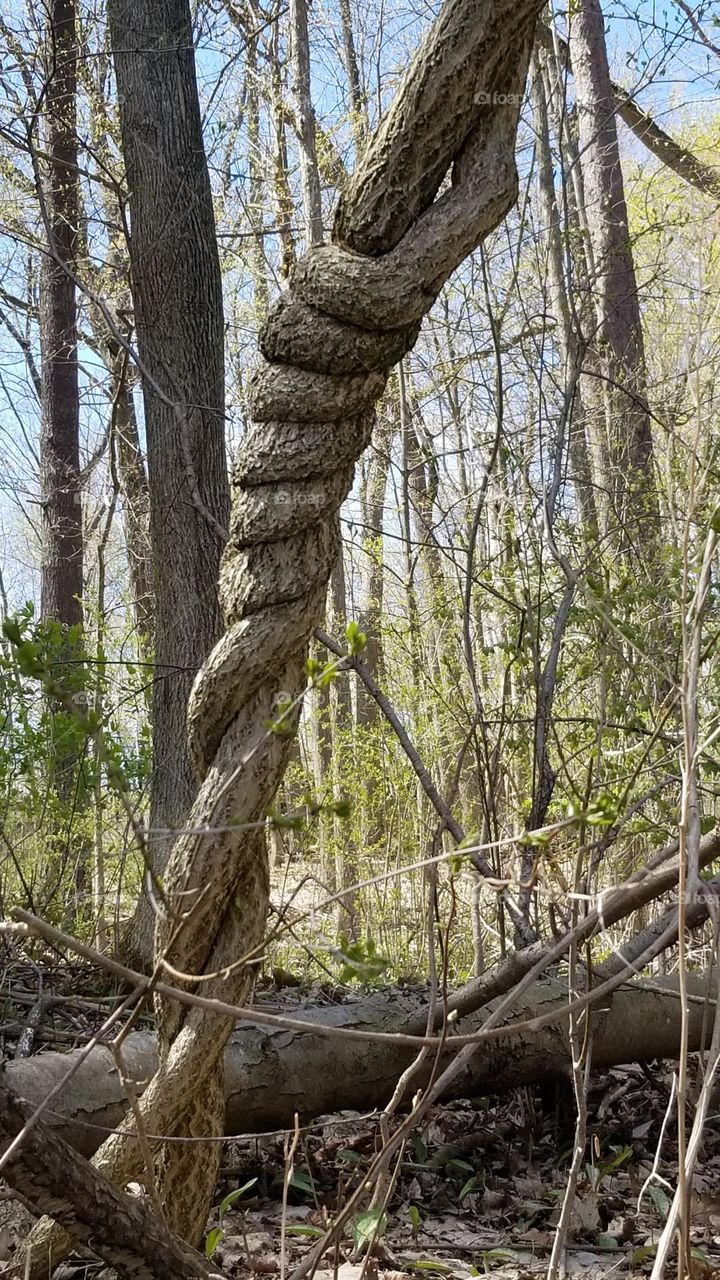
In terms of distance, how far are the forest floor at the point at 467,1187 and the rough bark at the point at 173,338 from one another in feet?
4.23

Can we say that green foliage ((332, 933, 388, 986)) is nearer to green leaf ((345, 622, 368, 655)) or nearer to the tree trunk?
green leaf ((345, 622, 368, 655))

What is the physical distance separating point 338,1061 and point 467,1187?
46 cm

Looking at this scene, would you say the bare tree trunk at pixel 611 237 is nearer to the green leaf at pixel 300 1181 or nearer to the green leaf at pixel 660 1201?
the green leaf at pixel 660 1201

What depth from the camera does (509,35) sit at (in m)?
1.69

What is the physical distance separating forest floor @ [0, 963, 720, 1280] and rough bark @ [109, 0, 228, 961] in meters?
1.29

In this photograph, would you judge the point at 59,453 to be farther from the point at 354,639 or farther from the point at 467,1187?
the point at 354,639

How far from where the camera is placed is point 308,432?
5.68 ft

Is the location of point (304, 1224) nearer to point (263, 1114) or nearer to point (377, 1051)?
point (263, 1114)

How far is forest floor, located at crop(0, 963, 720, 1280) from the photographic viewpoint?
2.37 meters

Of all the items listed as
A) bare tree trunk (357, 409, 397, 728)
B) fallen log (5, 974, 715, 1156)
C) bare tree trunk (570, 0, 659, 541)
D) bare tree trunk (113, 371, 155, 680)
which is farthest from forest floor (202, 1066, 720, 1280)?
bare tree trunk (113, 371, 155, 680)

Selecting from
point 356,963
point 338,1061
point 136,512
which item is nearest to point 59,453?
point 136,512

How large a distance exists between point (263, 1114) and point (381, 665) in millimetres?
5427

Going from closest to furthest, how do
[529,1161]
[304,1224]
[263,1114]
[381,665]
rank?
[304,1224] < [263,1114] < [529,1161] < [381,665]

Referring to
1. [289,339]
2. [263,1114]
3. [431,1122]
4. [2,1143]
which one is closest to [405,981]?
[431,1122]
